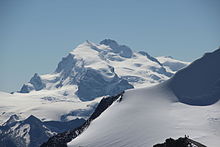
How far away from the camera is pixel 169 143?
137625 mm

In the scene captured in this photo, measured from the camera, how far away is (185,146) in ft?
446

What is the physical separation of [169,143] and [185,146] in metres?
4.41
